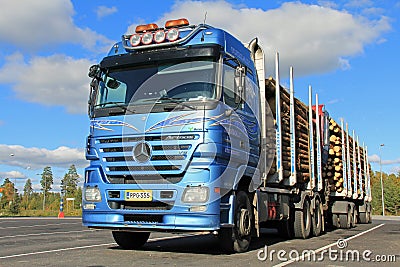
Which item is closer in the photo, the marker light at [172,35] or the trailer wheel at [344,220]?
the marker light at [172,35]

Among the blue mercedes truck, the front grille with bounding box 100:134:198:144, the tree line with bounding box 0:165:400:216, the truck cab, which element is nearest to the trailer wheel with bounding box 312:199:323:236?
the blue mercedes truck

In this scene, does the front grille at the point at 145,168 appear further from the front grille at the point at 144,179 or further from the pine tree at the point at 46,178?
the pine tree at the point at 46,178

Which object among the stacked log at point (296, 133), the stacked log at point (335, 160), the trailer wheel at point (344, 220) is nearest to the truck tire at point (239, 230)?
the stacked log at point (296, 133)

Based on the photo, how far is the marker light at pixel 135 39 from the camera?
323 inches

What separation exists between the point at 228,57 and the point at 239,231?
3028 mm

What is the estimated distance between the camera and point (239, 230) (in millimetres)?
8055

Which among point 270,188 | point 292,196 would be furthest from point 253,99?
point 292,196

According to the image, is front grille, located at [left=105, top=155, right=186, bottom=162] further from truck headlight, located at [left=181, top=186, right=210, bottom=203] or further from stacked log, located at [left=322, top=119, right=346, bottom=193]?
stacked log, located at [left=322, top=119, right=346, bottom=193]

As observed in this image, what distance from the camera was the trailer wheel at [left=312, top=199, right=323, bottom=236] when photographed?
1282 cm

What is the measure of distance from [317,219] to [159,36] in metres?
7.74

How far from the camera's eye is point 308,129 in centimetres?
1350

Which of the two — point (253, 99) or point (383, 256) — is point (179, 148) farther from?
point (383, 256)

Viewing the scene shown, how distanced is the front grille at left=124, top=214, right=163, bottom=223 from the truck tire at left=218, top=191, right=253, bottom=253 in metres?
1.16

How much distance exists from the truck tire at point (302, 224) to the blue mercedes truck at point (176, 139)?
8.65 feet
